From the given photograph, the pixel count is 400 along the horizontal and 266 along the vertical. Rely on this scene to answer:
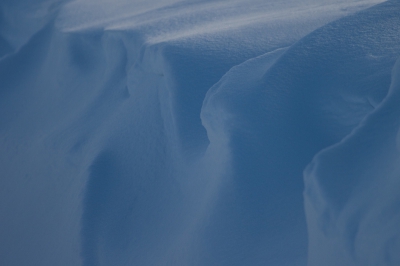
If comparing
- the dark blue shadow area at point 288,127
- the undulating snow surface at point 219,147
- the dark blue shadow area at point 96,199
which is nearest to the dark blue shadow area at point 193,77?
the undulating snow surface at point 219,147

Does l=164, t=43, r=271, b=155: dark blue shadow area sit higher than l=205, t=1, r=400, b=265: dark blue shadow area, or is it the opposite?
Answer: l=164, t=43, r=271, b=155: dark blue shadow area

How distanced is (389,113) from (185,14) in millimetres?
2339

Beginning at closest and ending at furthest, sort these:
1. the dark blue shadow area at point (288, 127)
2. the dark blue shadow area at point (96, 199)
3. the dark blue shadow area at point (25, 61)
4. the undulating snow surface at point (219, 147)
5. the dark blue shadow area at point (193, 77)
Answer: the undulating snow surface at point (219, 147), the dark blue shadow area at point (288, 127), the dark blue shadow area at point (96, 199), the dark blue shadow area at point (193, 77), the dark blue shadow area at point (25, 61)

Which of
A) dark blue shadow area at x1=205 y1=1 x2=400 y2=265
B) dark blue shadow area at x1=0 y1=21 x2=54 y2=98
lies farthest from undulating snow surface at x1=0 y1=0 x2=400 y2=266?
dark blue shadow area at x1=0 y1=21 x2=54 y2=98

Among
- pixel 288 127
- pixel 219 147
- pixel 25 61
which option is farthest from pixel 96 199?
pixel 25 61

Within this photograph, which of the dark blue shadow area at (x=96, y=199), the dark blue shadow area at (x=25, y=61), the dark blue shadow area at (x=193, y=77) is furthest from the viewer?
the dark blue shadow area at (x=25, y=61)

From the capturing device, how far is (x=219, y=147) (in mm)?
2076

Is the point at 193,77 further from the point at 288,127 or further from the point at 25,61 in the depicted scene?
the point at 25,61

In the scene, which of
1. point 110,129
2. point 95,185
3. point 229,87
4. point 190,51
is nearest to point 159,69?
point 190,51

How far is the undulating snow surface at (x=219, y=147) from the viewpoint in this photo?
4.98 feet

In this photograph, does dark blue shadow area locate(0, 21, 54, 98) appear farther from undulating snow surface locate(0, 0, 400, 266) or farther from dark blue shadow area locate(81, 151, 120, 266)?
dark blue shadow area locate(81, 151, 120, 266)

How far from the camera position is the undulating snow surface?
1.52 m

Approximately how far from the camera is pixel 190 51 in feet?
8.69

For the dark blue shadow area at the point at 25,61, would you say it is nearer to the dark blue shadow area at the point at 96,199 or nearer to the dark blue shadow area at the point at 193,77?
the dark blue shadow area at the point at 96,199
